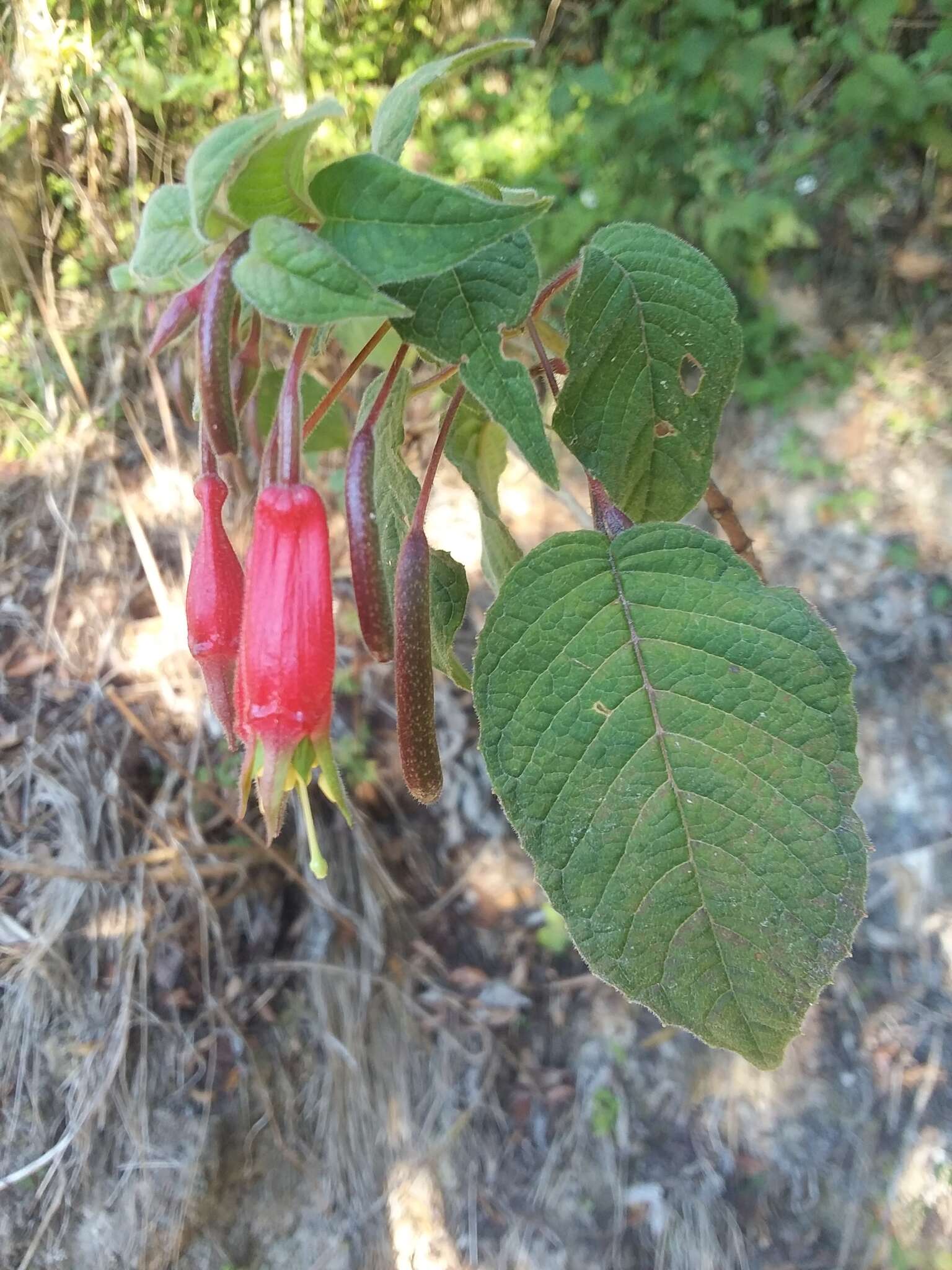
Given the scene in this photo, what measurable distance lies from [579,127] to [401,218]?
1.89 meters

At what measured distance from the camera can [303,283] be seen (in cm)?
36

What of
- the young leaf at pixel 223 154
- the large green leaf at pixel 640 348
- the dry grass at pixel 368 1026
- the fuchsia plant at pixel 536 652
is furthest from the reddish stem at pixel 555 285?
the dry grass at pixel 368 1026

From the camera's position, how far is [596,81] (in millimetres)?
1821

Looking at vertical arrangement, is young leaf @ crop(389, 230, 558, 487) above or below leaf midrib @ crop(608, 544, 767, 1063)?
above

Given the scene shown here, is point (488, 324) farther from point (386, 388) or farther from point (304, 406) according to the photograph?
point (304, 406)

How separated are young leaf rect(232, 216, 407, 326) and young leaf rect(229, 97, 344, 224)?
0.05 metres

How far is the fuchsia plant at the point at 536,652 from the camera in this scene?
0.40 m

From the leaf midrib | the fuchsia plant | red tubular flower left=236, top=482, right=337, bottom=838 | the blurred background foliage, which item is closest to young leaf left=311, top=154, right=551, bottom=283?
the fuchsia plant

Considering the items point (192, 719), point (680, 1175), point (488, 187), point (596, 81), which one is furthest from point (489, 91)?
point (680, 1175)

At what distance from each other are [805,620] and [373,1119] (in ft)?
5.23

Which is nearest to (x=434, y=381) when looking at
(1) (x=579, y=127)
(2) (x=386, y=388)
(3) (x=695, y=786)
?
(2) (x=386, y=388)

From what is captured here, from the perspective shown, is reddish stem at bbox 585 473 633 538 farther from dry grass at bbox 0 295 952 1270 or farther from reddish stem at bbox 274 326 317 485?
dry grass at bbox 0 295 952 1270

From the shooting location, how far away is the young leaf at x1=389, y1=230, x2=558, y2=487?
440 millimetres

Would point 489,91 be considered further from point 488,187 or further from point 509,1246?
point 509,1246
